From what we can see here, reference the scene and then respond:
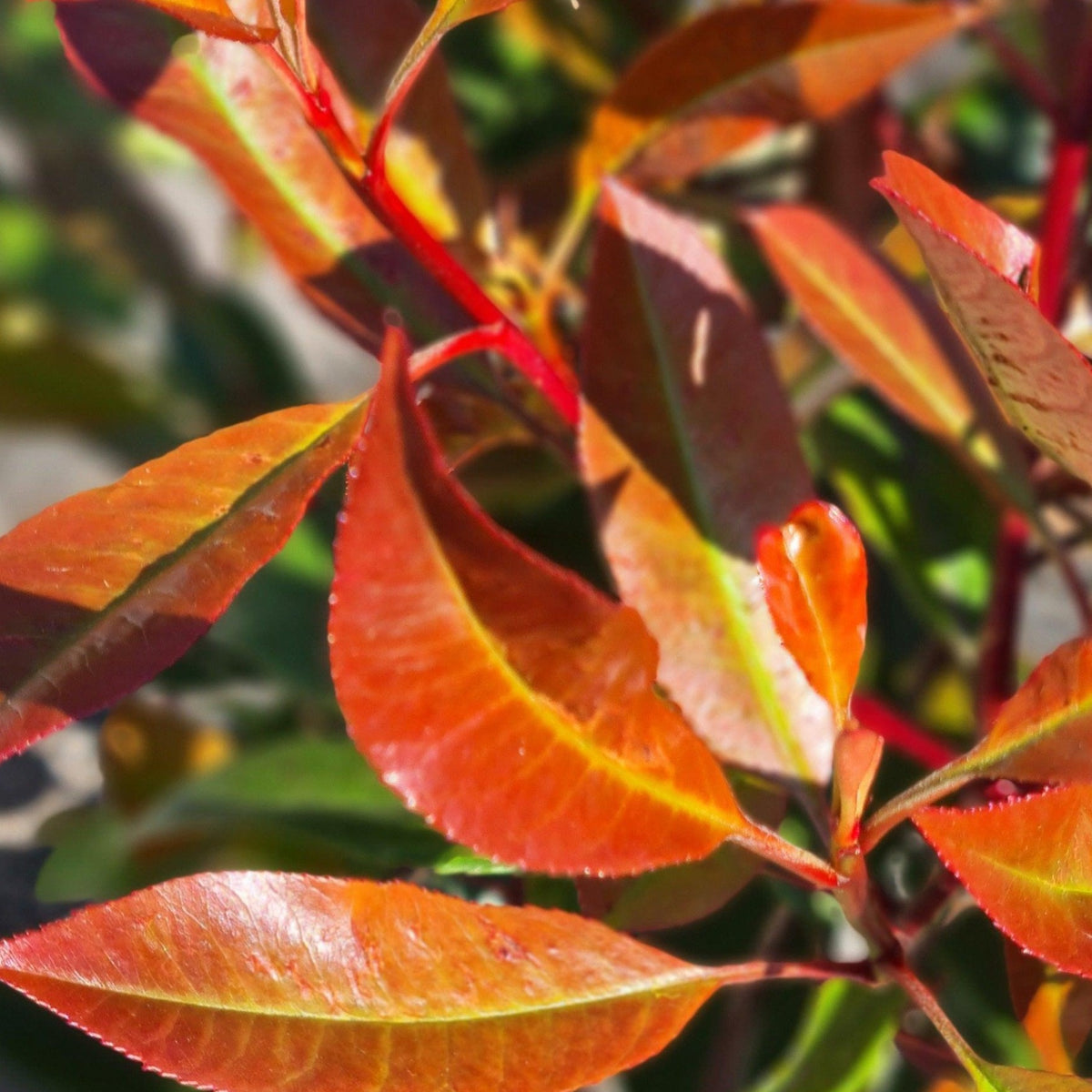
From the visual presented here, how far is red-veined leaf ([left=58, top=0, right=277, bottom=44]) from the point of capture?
1.33 ft

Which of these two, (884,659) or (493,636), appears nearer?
(493,636)

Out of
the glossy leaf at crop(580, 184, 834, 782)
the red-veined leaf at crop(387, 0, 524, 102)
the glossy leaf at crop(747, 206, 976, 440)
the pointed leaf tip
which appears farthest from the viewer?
the glossy leaf at crop(747, 206, 976, 440)

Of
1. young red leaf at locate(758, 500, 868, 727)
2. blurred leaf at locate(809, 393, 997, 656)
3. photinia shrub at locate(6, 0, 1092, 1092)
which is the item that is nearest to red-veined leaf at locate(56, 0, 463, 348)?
photinia shrub at locate(6, 0, 1092, 1092)

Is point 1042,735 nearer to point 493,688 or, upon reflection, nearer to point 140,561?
point 493,688

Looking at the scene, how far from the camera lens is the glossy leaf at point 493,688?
0.33 metres

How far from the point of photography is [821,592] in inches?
16.4

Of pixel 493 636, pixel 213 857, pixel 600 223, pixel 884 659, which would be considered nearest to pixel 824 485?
pixel 884 659

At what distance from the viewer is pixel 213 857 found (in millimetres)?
1075

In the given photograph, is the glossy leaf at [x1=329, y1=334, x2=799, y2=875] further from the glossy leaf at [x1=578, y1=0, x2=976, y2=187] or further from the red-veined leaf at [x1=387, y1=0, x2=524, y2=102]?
the glossy leaf at [x1=578, y1=0, x2=976, y2=187]

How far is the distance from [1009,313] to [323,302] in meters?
0.33

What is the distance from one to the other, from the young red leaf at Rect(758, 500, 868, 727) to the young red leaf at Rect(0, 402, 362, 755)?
166mm

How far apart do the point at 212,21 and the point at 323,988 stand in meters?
0.32

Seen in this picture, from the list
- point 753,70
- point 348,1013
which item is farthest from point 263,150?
point 348,1013

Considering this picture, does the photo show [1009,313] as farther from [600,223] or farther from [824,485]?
[824,485]
